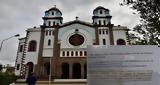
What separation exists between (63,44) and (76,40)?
2688 millimetres

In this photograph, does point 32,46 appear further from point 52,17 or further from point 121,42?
point 121,42

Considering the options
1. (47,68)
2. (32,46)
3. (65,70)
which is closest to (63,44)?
(65,70)

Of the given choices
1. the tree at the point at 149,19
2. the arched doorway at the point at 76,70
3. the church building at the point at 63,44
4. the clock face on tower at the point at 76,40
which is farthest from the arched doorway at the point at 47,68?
the tree at the point at 149,19

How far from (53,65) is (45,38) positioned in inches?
246

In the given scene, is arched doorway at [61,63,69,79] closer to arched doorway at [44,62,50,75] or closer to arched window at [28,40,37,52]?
arched doorway at [44,62,50,75]

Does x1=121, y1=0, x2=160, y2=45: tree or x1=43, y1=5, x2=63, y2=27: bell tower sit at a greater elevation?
x1=43, y1=5, x2=63, y2=27: bell tower

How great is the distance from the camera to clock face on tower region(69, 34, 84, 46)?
42.9m

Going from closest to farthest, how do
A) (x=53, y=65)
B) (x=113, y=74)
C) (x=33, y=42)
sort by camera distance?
(x=113, y=74) < (x=53, y=65) < (x=33, y=42)

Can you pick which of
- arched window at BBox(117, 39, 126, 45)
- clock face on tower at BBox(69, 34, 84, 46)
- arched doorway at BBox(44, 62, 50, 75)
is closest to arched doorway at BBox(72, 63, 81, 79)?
clock face on tower at BBox(69, 34, 84, 46)

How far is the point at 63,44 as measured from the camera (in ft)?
140

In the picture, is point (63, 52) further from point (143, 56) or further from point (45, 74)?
point (143, 56)

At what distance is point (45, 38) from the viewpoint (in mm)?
43938

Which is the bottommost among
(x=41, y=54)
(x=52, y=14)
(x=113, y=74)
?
(x=113, y=74)

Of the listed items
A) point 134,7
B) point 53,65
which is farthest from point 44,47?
point 134,7
